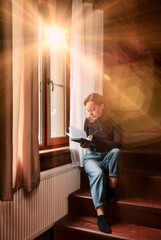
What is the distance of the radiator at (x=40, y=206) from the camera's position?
1.42 meters

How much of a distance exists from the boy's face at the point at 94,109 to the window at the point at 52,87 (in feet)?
1.36

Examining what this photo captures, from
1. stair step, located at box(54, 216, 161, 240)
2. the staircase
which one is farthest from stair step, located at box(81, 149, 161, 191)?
stair step, located at box(54, 216, 161, 240)

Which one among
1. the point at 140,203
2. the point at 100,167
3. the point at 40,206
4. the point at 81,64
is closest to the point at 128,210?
the point at 140,203

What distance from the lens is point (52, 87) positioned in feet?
7.40

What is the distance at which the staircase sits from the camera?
5.59 ft

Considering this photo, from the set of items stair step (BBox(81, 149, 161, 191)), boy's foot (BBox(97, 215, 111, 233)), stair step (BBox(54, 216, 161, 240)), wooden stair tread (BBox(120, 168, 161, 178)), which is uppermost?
stair step (BBox(81, 149, 161, 191))

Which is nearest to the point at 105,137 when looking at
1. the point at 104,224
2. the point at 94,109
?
the point at 94,109

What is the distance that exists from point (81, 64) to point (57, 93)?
0.42 metres

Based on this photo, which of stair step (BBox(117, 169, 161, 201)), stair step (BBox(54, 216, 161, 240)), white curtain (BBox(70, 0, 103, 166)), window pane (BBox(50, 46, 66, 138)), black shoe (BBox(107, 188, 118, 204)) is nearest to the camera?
stair step (BBox(54, 216, 161, 240))

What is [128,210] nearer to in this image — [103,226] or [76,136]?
[103,226]

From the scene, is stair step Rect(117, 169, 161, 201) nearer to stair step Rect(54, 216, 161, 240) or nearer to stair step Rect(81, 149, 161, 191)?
stair step Rect(81, 149, 161, 191)

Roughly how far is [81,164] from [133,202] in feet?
2.12

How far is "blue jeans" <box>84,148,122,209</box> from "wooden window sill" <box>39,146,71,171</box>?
0.66ft

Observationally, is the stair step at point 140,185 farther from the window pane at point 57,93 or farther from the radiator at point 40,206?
the window pane at point 57,93
